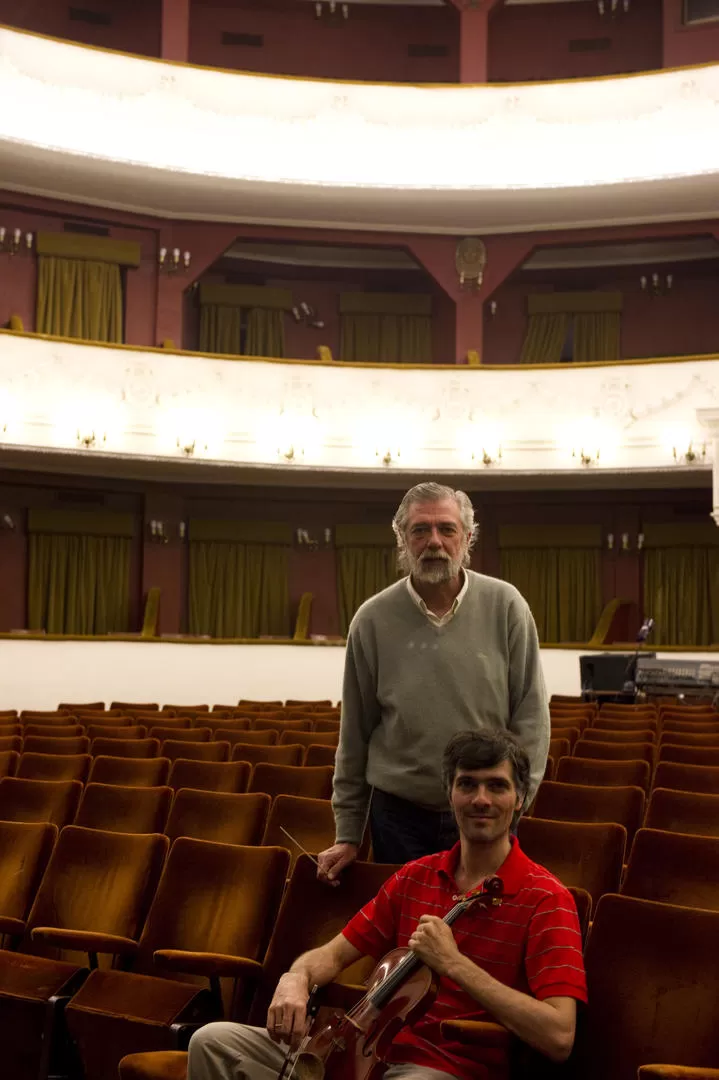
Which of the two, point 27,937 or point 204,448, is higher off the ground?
point 204,448

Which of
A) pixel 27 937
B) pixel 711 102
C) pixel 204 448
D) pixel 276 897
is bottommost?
pixel 27 937

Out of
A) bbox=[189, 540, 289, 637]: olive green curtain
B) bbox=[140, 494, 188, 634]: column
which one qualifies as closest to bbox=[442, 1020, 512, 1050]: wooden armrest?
→ bbox=[140, 494, 188, 634]: column

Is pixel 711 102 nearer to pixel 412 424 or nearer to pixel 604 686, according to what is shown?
pixel 412 424

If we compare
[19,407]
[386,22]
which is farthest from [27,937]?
[386,22]

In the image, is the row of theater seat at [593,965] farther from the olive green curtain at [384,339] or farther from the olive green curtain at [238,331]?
the olive green curtain at [384,339]

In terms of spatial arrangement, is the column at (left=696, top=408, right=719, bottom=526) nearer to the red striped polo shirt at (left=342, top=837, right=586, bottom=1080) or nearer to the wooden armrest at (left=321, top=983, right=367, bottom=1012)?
the wooden armrest at (left=321, top=983, right=367, bottom=1012)

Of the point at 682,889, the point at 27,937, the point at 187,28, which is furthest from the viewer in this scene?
the point at 187,28

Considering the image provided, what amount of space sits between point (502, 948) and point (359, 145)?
1280 centimetres

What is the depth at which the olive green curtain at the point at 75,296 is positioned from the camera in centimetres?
1423

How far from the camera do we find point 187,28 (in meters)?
14.4

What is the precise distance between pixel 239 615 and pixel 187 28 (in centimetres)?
713

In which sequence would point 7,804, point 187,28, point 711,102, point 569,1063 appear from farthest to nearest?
point 187,28 < point 711,102 < point 7,804 < point 569,1063

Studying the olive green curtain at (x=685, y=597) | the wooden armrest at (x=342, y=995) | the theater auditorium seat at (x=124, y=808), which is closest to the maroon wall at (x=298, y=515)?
the olive green curtain at (x=685, y=597)

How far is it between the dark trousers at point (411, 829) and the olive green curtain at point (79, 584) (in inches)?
461
